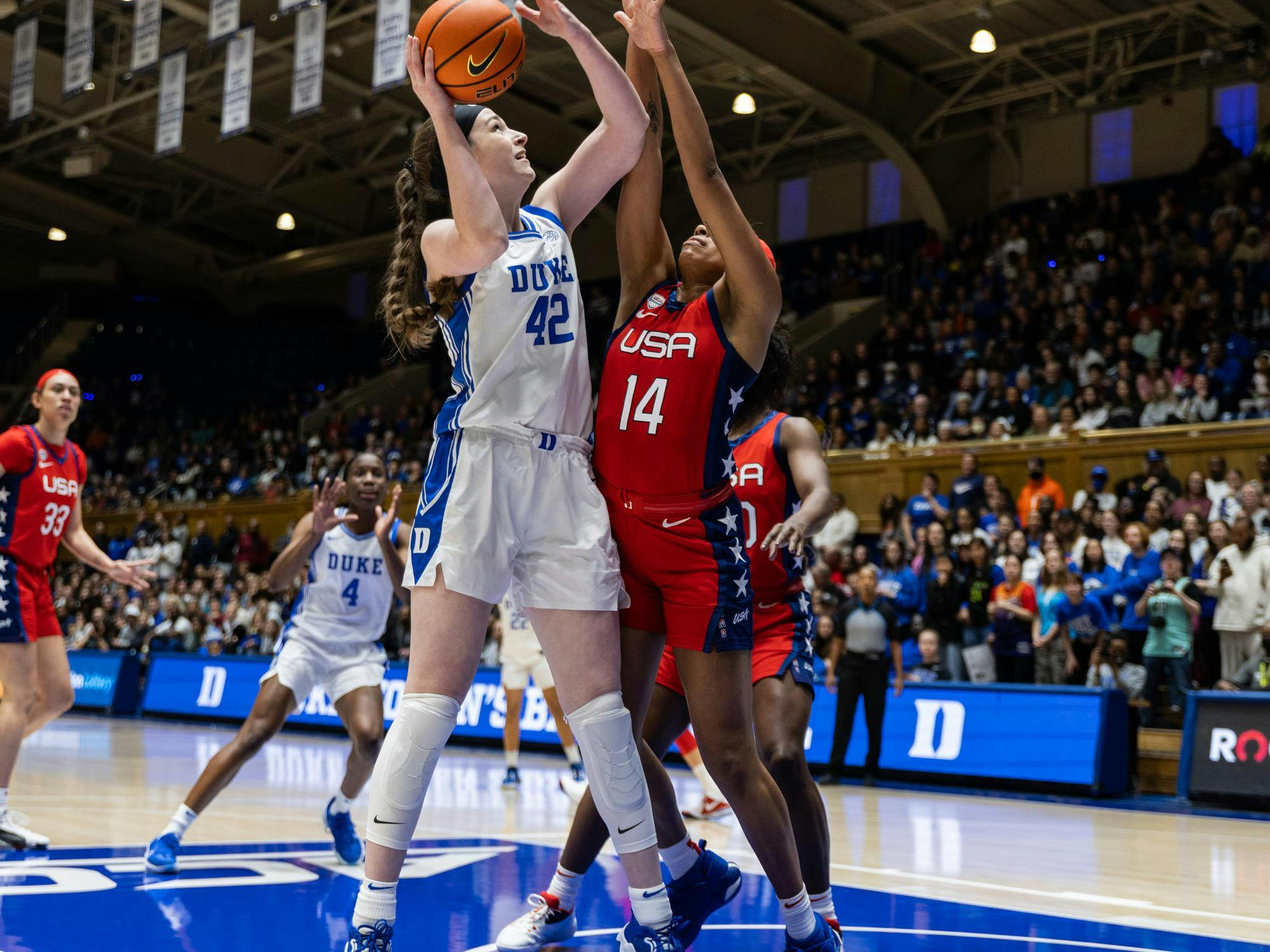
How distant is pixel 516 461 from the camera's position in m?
3.40

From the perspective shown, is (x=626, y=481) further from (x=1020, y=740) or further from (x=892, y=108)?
(x=892, y=108)

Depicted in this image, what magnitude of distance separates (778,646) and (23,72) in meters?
16.6

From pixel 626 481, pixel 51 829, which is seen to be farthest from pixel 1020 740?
pixel 626 481

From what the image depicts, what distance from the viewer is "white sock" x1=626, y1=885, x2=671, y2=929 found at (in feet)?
11.0

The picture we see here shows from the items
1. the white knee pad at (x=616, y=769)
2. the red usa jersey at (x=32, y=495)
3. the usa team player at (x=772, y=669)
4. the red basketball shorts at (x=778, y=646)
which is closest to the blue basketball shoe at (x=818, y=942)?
the usa team player at (x=772, y=669)

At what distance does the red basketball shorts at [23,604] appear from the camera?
5.98 metres

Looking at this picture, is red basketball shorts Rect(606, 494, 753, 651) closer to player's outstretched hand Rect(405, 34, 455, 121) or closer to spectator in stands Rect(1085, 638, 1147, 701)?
player's outstretched hand Rect(405, 34, 455, 121)

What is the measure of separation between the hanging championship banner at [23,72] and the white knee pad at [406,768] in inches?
648

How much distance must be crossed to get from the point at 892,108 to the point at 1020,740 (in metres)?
13.9

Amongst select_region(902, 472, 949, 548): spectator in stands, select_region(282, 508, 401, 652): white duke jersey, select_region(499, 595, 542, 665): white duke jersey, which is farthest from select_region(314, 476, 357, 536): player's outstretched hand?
select_region(902, 472, 949, 548): spectator in stands

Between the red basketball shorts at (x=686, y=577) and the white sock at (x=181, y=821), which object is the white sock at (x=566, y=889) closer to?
the red basketball shorts at (x=686, y=577)

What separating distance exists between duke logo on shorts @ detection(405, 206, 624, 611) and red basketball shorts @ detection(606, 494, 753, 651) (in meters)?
0.11

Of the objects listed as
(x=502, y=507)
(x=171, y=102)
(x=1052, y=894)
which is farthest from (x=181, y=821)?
(x=171, y=102)

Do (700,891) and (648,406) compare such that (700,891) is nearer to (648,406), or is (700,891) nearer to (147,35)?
(648,406)
